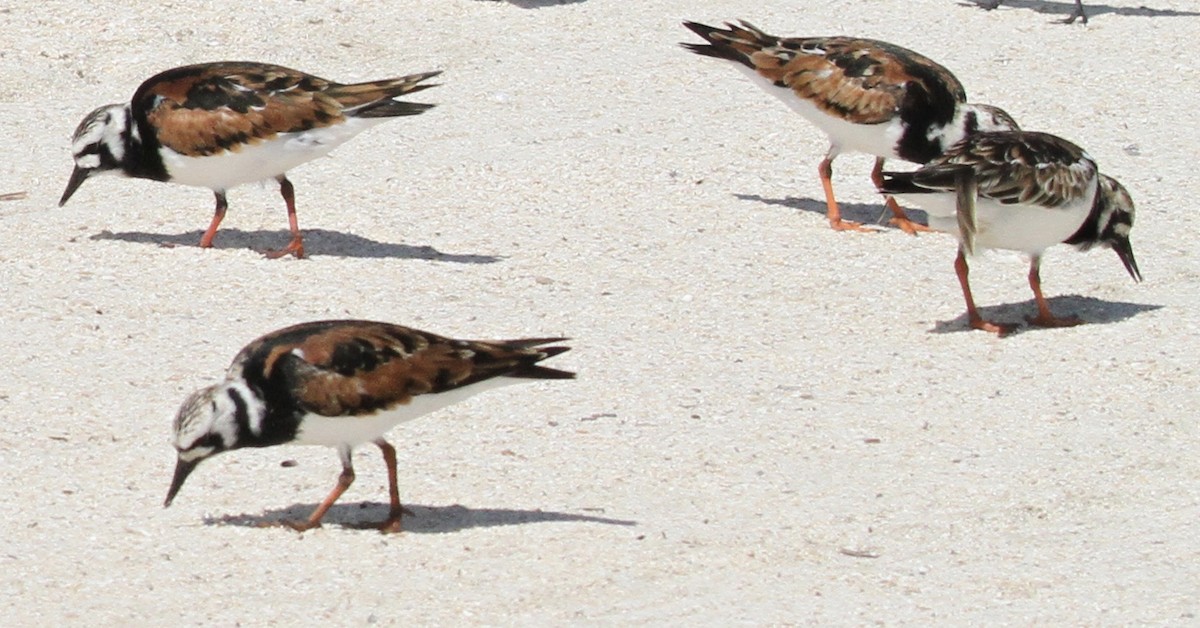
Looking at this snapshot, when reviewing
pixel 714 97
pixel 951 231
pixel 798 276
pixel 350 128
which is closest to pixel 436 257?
pixel 350 128

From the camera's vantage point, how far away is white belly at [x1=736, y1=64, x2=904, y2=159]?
10.3 metres

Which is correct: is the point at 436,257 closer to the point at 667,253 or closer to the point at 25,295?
the point at 667,253

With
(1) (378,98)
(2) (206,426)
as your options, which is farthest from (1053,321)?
(2) (206,426)

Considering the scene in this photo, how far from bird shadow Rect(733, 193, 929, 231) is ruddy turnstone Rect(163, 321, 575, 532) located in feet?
15.3

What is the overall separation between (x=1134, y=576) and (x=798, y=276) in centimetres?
352

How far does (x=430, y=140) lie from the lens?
11406mm

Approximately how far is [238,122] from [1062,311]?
13.1 ft

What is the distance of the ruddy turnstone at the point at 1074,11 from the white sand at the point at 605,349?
78 centimetres

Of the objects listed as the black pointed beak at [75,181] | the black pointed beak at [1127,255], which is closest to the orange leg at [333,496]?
the black pointed beak at [75,181]

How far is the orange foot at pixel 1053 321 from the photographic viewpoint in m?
8.93

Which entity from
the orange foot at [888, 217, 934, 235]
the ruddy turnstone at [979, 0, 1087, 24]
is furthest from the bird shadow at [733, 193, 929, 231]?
the ruddy turnstone at [979, 0, 1087, 24]

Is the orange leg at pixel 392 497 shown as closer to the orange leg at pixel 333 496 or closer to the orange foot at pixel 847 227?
the orange leg at pixel 333 496

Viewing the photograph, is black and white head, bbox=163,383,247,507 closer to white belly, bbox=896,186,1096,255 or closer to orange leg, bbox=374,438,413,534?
orange leg, bbox=374,438,413,534

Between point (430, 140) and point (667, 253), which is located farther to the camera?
point (430, 140)
